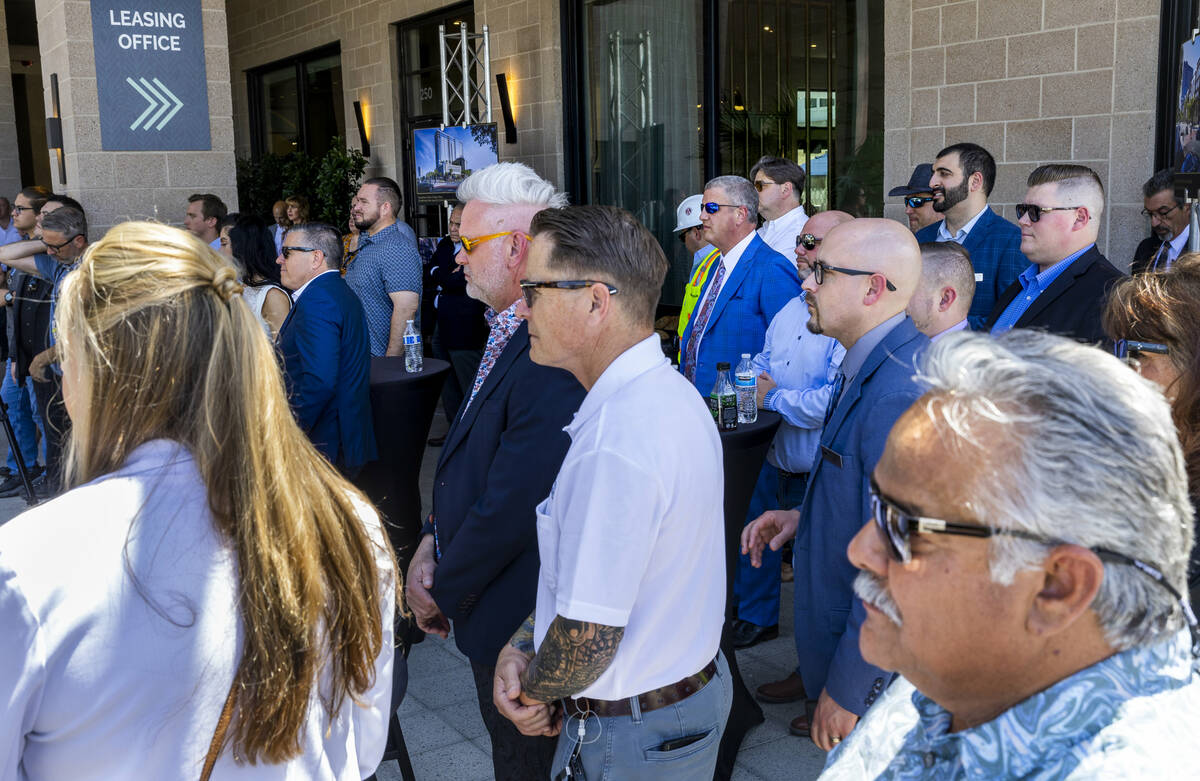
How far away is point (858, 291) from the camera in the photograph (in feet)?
7.92

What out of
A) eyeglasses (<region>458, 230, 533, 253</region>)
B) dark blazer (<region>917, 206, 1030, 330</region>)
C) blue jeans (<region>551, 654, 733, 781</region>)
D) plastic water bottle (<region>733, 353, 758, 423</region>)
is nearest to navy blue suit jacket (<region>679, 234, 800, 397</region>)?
plastic water bottle (<region>733, 353, 758, 423</region>)

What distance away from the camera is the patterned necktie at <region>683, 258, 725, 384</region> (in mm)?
4484

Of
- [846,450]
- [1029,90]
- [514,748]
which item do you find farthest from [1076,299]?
[514,748]

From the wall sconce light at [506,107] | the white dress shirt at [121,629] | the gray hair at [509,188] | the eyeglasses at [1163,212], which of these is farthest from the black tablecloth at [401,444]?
the wall sconce light at [506,107]

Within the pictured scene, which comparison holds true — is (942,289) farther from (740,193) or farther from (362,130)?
(362,130)

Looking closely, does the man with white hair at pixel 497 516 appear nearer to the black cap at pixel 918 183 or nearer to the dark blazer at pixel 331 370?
the dark blazer at pixel 331 370

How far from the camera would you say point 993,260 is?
16.1 ft

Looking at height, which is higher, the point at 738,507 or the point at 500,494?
the point at 500,494

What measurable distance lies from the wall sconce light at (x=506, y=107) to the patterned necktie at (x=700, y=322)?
569cm

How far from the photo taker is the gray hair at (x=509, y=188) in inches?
104

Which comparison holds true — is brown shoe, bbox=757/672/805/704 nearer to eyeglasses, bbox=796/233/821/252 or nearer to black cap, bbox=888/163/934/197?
eyeglasses, bbox=796/233/821/252

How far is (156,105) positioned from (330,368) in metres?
3.08

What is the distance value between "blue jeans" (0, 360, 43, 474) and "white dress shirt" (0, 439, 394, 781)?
19.6ft

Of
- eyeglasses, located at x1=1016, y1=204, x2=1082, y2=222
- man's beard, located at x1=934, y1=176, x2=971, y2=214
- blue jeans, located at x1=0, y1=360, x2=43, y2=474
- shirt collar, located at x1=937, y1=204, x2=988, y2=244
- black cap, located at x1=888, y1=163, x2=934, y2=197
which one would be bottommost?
blue jeans, located at x1=0, y1=360, x2=43, y2=474
